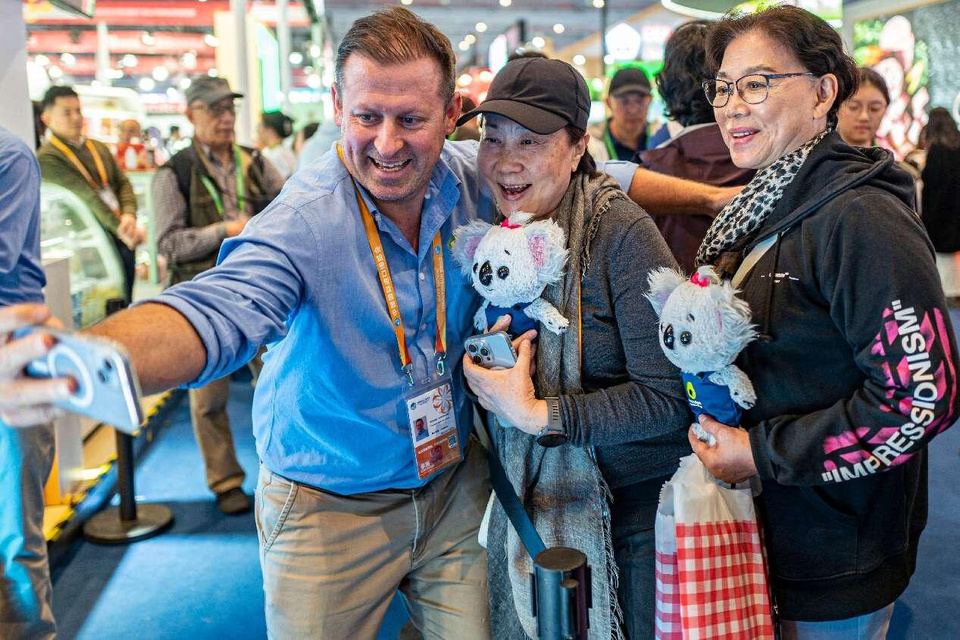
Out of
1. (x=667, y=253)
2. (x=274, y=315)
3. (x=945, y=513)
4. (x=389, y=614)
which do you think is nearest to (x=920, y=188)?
(x=945, y=513)

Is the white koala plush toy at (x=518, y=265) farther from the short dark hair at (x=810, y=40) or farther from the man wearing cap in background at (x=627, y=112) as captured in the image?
the man wearing cap in background at (x=627, y=112)

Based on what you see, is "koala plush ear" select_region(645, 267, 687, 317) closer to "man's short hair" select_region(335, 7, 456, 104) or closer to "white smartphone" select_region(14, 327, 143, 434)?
"man's short hair" select_region(335, 7, 456, 104)

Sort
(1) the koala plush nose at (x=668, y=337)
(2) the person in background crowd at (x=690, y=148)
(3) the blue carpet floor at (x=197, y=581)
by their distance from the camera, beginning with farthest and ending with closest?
1. (3) the blue carpet floor at (x=197, y=581)
2. (2) the person in background crowd at (x=690, y=148)
3. (1) the koala plush nose at (x=668, y=337)

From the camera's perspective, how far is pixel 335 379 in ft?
5.33

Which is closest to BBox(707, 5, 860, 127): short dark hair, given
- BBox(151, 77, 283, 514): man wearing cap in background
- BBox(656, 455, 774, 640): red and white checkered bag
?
BBox(656, 455, 774, 640): red and white checkered bag

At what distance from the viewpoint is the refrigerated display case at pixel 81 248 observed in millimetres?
4785

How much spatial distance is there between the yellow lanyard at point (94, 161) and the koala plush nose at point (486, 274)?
161 inches

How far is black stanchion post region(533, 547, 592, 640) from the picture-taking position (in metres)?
1.26

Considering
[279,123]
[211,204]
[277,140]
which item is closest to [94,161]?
[211,204]

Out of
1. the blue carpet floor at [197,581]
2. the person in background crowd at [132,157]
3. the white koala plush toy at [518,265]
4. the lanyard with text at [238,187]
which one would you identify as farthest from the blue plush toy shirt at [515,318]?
the person in background crowd at [132,157]

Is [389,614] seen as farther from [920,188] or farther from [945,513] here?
[920,188]

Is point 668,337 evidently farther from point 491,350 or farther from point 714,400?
point 491,350

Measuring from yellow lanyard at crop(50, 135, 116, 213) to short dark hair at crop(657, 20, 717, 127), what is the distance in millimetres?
3736

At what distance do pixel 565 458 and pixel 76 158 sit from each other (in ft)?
13.9
